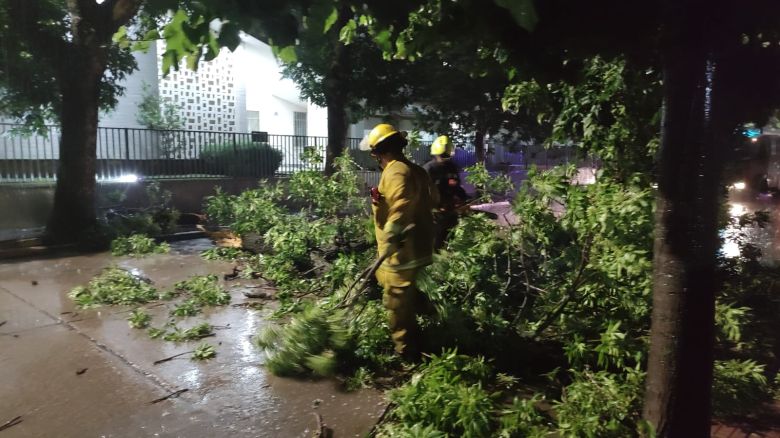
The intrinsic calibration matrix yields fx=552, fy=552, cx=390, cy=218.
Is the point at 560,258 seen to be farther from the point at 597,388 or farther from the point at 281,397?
the point at 281,397

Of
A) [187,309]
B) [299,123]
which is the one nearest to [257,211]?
[187,309]

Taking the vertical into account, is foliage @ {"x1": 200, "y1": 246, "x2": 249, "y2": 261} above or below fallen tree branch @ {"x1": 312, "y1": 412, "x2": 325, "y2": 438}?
above

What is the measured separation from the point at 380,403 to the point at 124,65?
9.77 meters

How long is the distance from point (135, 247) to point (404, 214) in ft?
20.1

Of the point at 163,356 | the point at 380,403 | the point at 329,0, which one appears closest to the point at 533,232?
the point at 380,403

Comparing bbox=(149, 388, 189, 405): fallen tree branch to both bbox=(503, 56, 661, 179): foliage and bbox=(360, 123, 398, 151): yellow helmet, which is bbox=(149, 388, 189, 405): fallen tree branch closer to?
bbox=(360, 123, 398, 151): yellow helmet

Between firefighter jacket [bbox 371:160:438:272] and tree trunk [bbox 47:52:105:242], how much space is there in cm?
700

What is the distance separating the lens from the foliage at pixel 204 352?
4.27m

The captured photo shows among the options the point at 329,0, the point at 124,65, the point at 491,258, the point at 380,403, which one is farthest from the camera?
the point at 124,65

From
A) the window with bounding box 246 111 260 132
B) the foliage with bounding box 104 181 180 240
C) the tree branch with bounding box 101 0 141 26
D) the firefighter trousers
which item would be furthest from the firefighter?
the window with bounding box 246 111 260 132

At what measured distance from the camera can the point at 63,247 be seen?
8.90 m

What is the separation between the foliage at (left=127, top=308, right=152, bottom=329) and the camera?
16.4 ft

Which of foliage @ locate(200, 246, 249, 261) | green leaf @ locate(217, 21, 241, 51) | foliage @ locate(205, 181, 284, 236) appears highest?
green leaf @ locate(217, 21, 241, 51)

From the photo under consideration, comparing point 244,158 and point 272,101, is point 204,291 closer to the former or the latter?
point 244,158
